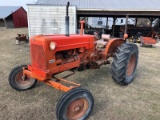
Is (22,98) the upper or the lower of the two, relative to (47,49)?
lower

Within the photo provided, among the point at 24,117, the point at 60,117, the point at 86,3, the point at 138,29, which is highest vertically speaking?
the point at 86,3

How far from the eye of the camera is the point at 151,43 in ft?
30.3

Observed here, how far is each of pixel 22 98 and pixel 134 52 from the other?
8.73 feet

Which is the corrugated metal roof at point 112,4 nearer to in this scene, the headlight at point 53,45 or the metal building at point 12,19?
the headlight at point 53,45

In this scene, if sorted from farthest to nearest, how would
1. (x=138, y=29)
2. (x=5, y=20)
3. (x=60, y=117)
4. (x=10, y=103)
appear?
(x=5, y=20), (x=138, y=29), (x=10, y=103), (x=60, y=117)

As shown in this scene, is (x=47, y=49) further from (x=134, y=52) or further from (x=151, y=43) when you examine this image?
(x=151, y=43)

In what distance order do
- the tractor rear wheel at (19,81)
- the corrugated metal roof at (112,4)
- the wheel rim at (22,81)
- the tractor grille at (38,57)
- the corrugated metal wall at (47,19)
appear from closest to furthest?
the tractor grille at (38,57) → the tractor rear wheel at (19,81) → the wheel rim at (22,81) → the corrugated metal wall at (47,19) → the corrugated metal roof at (112,4)

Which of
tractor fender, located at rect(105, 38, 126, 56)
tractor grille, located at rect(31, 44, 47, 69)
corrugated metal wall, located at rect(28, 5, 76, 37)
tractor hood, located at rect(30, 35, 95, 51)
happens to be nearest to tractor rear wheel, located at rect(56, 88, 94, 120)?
tractor grille, located at rect(31, 44, 47, 69)

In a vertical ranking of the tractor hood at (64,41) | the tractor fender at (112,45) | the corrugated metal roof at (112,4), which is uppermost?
the corrugated metal roof at (112,4)

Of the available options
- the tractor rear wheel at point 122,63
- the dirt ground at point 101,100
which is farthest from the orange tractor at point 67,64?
the dirt ground at point 101,100

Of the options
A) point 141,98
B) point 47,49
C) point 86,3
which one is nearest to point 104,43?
point 141,98

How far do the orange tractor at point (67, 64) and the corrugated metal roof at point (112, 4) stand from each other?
6548mm

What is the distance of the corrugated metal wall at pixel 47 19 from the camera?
917 cm

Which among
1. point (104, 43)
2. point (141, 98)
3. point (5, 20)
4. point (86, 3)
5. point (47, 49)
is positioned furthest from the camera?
point (5, 20)
